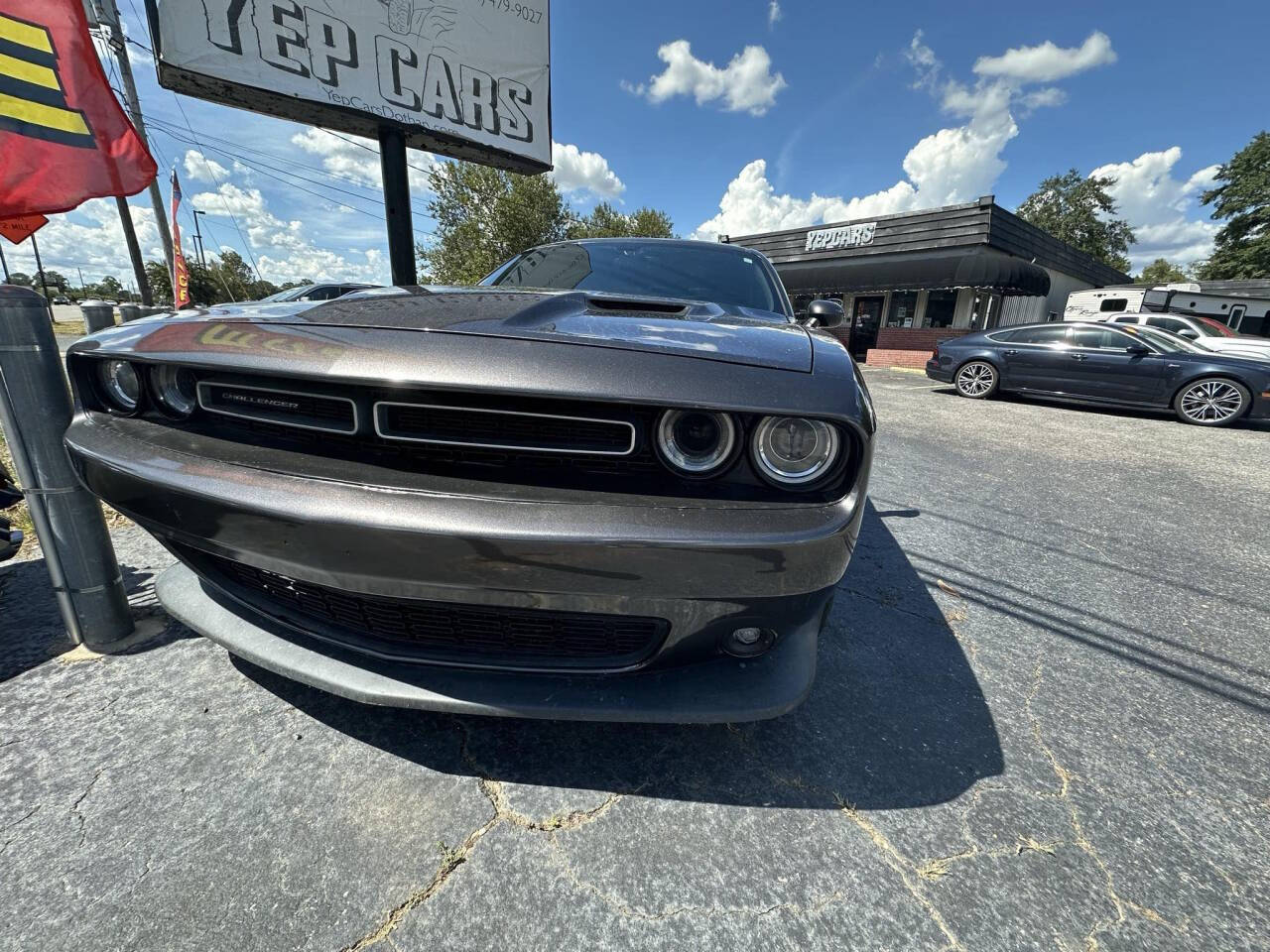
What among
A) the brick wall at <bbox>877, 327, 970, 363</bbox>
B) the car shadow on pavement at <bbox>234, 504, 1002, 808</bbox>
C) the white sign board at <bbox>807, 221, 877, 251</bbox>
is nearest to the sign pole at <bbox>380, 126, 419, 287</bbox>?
the car shadow on pavement at <bbox>234, 504, 1002, 808</bbox>

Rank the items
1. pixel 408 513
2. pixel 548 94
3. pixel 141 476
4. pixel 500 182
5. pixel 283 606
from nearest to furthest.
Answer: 1. pixel 408 513
2. pixel 141 476
3. pixel 283 606
4. pixel 548 94
5. pixel 500 182

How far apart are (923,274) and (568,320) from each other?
50.7ft

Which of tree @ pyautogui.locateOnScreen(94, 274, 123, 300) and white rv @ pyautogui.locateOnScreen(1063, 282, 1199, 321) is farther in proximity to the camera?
tree @ pyautogui.locateOnScreen(94, 274, 123, 300)

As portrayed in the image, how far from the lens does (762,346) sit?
3.91 ft

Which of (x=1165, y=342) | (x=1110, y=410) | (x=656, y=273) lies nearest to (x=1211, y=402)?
(x=1165, y=342)

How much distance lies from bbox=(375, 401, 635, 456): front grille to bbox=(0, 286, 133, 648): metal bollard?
128cm

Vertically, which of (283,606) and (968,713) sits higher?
(283,606)

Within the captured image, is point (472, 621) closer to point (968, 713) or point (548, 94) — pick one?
point (968, 713)

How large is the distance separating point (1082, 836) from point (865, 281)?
626 inches

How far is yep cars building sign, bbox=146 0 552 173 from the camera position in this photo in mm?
5387

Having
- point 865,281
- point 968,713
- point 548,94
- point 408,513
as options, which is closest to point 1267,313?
point 865,281

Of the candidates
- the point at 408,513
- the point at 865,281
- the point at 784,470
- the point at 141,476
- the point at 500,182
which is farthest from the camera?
the point at 500,182

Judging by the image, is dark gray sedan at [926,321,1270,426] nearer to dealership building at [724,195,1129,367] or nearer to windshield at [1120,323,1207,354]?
windshield at [1120,323,1207,354]

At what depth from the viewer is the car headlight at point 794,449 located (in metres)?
1.11
